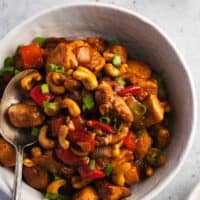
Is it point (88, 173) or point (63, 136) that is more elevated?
point (63, 136)

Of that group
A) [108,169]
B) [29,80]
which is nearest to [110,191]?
[108,169]

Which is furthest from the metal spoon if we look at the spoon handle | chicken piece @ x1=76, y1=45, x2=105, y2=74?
chicken piece @ x1=76, y1=45, x2=105, y2=74

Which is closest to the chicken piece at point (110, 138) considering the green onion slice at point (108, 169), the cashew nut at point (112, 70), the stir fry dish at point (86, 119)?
the stir fry dish at point (86, 119)

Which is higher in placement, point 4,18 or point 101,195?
point 4,18

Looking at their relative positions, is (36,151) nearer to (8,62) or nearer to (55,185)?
(55,185)

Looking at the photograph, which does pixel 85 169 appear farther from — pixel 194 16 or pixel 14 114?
pixel 194 16

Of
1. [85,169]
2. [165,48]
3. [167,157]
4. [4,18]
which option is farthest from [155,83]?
[4,18]
